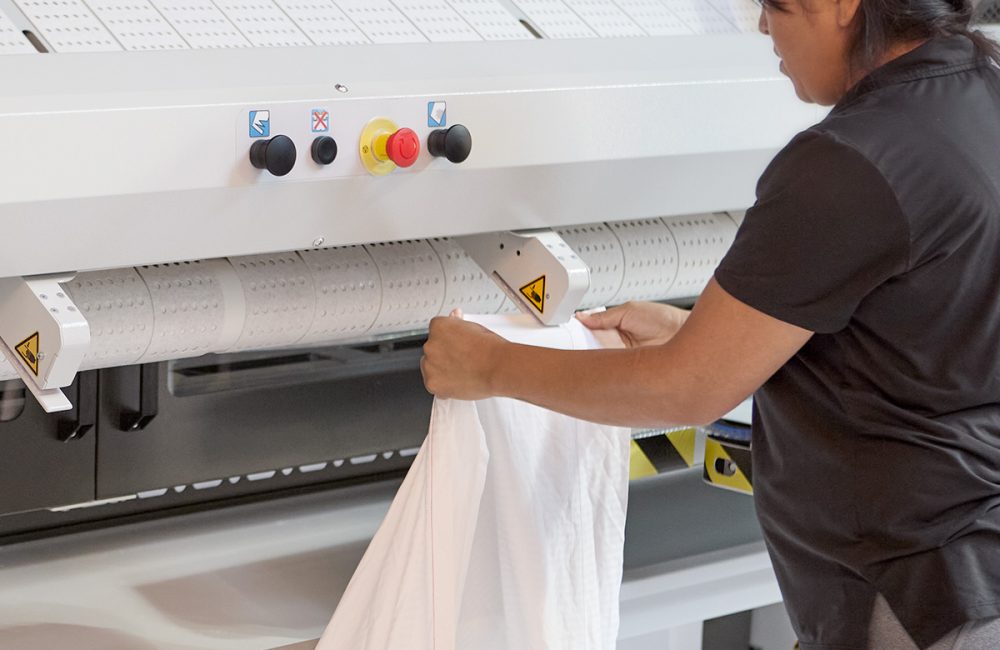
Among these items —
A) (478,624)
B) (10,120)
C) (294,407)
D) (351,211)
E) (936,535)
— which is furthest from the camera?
(294,407)

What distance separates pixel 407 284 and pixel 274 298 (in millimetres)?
177

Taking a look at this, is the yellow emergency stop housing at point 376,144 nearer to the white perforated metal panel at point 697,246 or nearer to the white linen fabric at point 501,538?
the white linen fabric at point 501,538

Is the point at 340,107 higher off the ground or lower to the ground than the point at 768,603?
higher

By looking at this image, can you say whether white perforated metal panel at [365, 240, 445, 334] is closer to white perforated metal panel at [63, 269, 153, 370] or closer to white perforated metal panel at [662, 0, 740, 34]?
white perforated metal panel at [63, 269, 153, 370]

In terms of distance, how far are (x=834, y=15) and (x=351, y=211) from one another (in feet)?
1.66

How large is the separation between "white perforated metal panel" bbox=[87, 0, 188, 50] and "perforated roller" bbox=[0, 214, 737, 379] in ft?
0.82

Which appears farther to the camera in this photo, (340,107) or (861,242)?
(340,107)

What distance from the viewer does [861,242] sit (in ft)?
3.44

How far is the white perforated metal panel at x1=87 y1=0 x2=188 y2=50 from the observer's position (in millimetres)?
1240

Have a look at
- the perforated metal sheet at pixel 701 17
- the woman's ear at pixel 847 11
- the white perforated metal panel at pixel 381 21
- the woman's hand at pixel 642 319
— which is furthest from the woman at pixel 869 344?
the perforated metal sheet at pixel 701 17

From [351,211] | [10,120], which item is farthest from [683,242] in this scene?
[10,120]

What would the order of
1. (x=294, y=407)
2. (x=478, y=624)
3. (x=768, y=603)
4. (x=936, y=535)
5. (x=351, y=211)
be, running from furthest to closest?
(x=768, y=603) < (x=294, y=407) < (x=478, y=624) < (x=351, y=211) < (x=936, y=535)

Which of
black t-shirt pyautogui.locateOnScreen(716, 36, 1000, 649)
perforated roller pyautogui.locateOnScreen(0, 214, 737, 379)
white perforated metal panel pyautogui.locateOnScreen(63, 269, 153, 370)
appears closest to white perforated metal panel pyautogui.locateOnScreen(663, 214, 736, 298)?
perforated roller pyautogui.locateOnScreen(0, 214, 737, 379)

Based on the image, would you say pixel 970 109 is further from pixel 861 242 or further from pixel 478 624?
pixel 478 624
